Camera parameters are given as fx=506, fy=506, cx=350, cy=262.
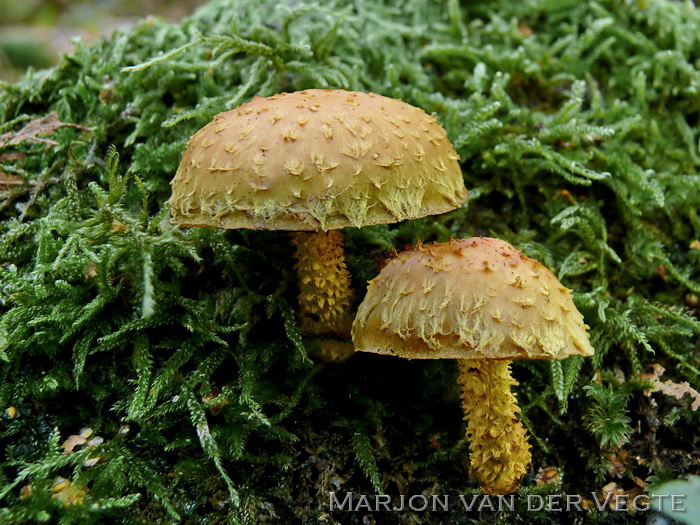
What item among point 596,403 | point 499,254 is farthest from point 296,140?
point 596,403

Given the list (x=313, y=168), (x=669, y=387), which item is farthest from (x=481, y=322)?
(x=669, y=387)

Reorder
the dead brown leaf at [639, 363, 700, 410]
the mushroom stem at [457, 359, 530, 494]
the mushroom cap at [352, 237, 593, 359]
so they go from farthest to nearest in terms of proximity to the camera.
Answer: the dead brown leaf at [639, 363, 700, 410] → the mushroom stem at [457, 359, 530, 494] → the mushroom cap at [352, 237, 593, 359]

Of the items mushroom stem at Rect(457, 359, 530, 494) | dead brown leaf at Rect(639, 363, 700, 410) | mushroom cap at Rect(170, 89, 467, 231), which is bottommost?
dead brown leaf at Rect(639, 363, 700, 410)

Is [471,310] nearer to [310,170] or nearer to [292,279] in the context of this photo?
[310,170]

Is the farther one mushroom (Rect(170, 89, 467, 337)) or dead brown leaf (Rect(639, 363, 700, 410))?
dead brown leaf (Rect(639, 363, 700, 410))

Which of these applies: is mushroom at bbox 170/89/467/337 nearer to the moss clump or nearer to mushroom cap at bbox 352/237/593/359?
mushroom cap at bbox 352/237/593/359

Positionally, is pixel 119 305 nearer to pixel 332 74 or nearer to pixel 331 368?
pixel 331 368

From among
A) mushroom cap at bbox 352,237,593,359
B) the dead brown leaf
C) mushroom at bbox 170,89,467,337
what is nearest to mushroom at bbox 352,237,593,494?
mushroom cap at bbox 352,237,593,359
